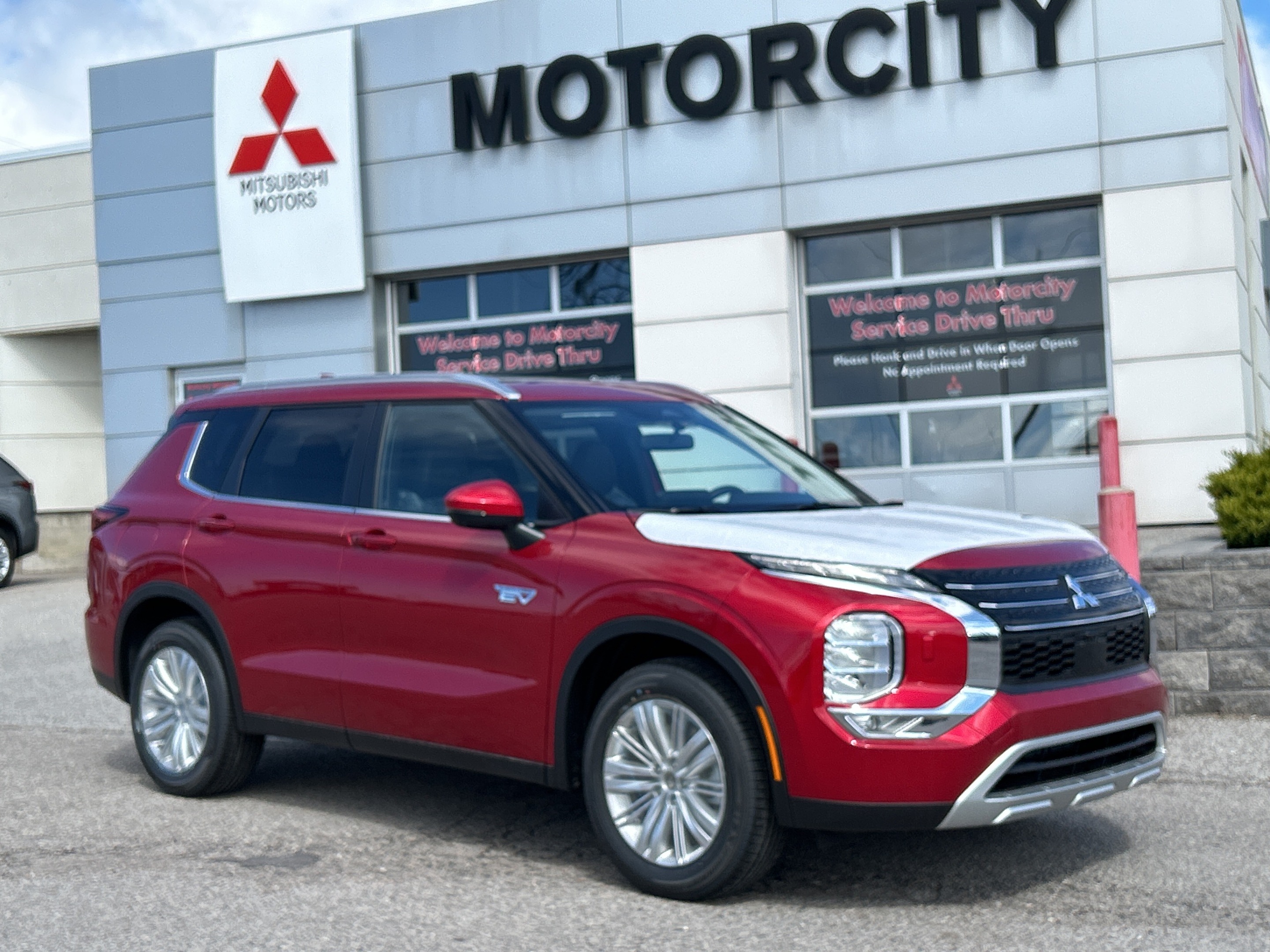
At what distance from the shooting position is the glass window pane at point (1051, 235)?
15617mm

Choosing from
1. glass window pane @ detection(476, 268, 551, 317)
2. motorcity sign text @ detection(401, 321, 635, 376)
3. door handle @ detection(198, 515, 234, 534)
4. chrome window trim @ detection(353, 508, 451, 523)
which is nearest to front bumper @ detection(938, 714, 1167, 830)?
chrome window trim @ detection(353, 508, 451, 523)

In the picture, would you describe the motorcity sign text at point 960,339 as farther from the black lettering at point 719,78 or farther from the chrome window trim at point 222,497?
the chrome window trim at point 222,497

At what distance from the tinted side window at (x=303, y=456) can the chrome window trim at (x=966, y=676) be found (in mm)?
2531

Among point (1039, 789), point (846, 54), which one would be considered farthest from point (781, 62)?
point (1039, 789)

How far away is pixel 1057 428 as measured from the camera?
51.4 ft

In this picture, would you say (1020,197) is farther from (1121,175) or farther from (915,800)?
(915,800)

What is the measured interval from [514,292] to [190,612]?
11636 mm

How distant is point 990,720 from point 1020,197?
469 inches

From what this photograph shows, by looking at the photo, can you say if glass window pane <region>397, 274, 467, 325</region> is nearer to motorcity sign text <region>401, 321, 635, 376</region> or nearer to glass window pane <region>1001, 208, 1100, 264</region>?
motorcity sign text <region>401, 321, 635, 376</region>

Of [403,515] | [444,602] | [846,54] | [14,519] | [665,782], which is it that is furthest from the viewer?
[14,519]

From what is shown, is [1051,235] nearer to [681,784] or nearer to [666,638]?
[666,638]

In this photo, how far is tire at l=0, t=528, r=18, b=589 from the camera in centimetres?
1841

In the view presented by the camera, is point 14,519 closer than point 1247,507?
No

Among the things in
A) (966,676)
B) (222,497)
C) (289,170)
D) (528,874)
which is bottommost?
(528,874)
